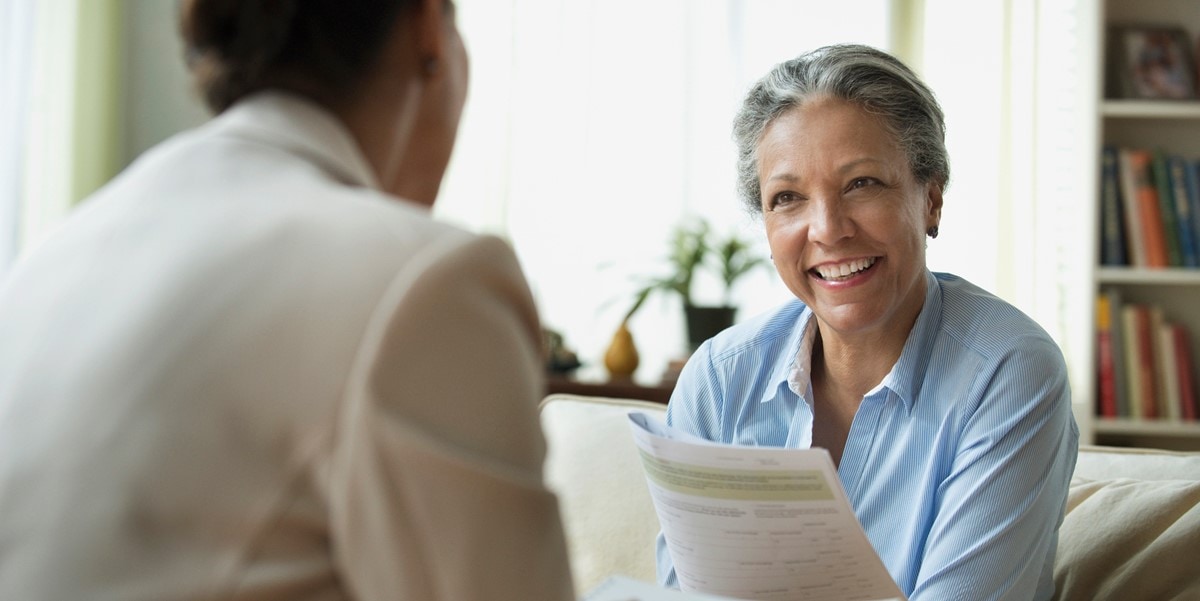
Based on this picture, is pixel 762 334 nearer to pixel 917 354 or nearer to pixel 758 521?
pixel 917 354

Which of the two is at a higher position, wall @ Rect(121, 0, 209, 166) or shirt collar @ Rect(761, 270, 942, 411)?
wall @ Rect(121, 0, 209, 166)

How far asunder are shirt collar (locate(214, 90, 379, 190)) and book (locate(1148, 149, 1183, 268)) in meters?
3.06

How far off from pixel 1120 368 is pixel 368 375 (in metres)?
3.17

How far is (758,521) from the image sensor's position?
1.16 m

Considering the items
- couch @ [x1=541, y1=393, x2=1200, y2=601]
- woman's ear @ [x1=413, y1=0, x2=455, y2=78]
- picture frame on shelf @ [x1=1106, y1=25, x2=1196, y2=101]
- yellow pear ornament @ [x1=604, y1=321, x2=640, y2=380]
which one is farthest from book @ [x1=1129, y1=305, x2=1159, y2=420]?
woman's ear @ [x1=413, y1=0, x2=455, y2=78]

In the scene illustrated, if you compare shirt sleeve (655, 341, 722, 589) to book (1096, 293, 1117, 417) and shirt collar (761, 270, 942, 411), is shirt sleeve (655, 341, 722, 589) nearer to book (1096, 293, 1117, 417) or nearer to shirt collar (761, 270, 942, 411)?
shirt collar (761, 270, 942, 411)

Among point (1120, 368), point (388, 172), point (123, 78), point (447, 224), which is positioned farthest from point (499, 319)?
point (123, 78)

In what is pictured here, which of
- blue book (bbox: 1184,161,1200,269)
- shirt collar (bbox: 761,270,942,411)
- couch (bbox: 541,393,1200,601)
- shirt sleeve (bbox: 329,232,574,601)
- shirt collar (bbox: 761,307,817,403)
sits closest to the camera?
shirt sleeve (bbox: 329,232,574,601)

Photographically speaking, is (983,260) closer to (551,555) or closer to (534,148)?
(534,148)

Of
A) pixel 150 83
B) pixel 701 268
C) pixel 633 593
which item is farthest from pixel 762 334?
pixel 150 83

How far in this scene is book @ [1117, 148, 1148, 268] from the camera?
10.6ft

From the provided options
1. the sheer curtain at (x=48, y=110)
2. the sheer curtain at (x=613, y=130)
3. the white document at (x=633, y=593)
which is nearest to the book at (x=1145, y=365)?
the sheer curtain at (x=613, y=130)

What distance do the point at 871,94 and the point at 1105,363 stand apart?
7.04ft

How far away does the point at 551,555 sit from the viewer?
2.08 feet
